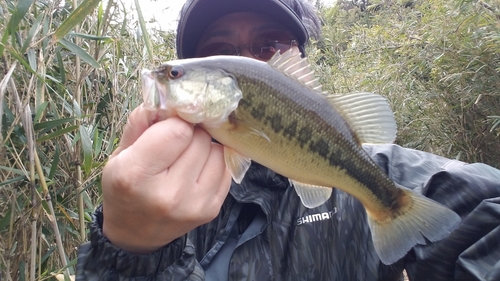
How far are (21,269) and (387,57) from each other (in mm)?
5699

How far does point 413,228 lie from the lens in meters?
1.31

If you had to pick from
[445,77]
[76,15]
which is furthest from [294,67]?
[445,77]

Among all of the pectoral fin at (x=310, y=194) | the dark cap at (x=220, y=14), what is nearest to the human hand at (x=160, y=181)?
the pectoral fin at (x=310, y=194)

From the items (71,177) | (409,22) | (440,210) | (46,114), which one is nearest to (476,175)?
(440,210)

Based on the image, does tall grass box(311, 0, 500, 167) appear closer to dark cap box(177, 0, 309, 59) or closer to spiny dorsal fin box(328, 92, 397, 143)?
dark cap box(177, 0, 309, 59)

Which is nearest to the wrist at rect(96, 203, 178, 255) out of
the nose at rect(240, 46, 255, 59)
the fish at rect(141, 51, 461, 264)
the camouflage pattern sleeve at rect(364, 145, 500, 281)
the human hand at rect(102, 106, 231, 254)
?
the human hand at rect(102, 106, 231, 254)

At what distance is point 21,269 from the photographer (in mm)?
1956

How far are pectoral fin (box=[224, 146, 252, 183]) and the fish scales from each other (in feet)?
0.11

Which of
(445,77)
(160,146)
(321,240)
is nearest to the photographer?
(160,146)

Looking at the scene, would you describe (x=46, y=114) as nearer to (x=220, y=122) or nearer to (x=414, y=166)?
(x=220, y=122)

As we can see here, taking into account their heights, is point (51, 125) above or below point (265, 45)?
below

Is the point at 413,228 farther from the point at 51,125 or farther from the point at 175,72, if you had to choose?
the point at 51,125

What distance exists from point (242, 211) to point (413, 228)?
74 cm

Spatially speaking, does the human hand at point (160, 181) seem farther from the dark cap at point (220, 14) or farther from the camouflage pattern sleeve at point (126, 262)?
the dark cap at point (220, 14)
